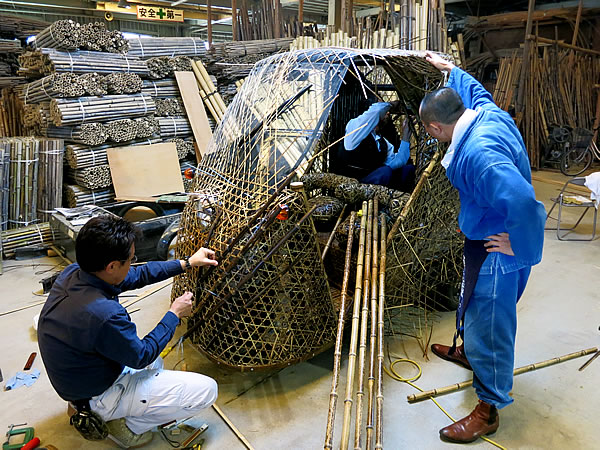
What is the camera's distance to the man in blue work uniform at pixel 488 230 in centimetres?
190

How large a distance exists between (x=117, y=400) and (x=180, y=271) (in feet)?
2.26

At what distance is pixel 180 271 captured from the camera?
2.40 metres

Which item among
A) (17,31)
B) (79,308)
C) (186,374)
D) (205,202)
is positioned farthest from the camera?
(17,31)

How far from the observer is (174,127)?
6.11 m

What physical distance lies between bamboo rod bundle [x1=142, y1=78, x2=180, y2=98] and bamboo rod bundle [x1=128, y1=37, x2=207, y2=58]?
383 mm

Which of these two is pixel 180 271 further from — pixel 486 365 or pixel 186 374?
pixel 486 365

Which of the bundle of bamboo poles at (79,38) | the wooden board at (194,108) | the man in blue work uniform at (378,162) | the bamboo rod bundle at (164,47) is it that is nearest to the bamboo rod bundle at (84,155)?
the bundle of bamboo poles at (79,38)

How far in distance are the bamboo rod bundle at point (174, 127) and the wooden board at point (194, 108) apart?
0.09 metres

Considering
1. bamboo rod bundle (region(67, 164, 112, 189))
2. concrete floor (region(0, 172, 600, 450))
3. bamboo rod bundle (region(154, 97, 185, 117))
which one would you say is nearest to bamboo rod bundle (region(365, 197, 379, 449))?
concrete floor (region(0, 172, 600, 450))

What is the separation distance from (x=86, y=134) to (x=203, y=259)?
3.57 meters

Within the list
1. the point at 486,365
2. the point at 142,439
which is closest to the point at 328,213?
the point at 486,365

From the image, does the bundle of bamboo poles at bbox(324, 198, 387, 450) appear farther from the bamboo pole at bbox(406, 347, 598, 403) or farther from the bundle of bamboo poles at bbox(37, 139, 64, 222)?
the bundle of bamboo poles at bbox(37, 139, 64, 222)

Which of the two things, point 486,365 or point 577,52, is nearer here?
point 486,365

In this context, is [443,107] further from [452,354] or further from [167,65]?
[167,65]
